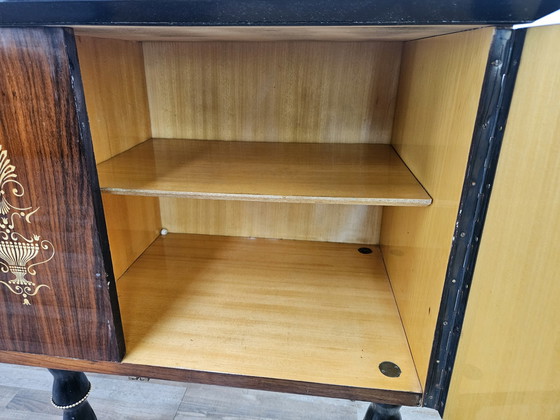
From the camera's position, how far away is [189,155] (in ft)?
3.12

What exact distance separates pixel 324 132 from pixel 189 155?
1.17ft

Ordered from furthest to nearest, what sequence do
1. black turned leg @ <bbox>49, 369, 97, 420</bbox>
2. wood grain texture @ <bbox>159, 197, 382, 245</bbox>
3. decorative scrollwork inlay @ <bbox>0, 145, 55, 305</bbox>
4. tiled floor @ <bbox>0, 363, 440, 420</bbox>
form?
tiled floor @ <bbox>0, 363, 440, 420</bbox>, wood grain texture @ <bbox>159, 197, 382, 245</bbox>, black turned leg @ <bbox>49, 369, 97, 420</bbox>, decorative scrollwork inlay @ <bbox>0, 145, 55, 305</bbox>

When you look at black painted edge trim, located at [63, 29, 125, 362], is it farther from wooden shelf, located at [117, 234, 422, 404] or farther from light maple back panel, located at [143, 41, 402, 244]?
light maple back panel, located at [143, 41, 402, 244]

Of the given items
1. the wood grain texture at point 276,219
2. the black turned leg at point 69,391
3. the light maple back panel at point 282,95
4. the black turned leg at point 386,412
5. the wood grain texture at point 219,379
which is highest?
the light maple back panel at point 282,95

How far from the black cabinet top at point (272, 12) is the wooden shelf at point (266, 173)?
0.93 ft

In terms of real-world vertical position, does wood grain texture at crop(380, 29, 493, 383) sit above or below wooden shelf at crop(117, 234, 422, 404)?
above

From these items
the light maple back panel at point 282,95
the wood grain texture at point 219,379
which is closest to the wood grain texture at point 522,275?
the wood grain texture at point 219,379

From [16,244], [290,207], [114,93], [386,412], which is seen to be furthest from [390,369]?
[114,93]

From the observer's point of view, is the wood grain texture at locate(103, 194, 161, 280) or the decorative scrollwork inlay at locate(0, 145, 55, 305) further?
the wood grain texture at locate(103, 194, 161, 280)

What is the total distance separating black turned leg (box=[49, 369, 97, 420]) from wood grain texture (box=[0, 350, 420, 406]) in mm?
153

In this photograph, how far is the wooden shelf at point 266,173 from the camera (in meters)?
0.70

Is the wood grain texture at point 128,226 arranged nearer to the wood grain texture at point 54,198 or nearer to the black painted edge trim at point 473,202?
the wood grain texture at point 54,198

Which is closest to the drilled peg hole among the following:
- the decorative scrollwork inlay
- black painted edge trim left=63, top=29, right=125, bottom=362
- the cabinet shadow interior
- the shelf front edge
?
the cabinet shadow interior

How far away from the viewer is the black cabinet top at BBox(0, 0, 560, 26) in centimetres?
46
